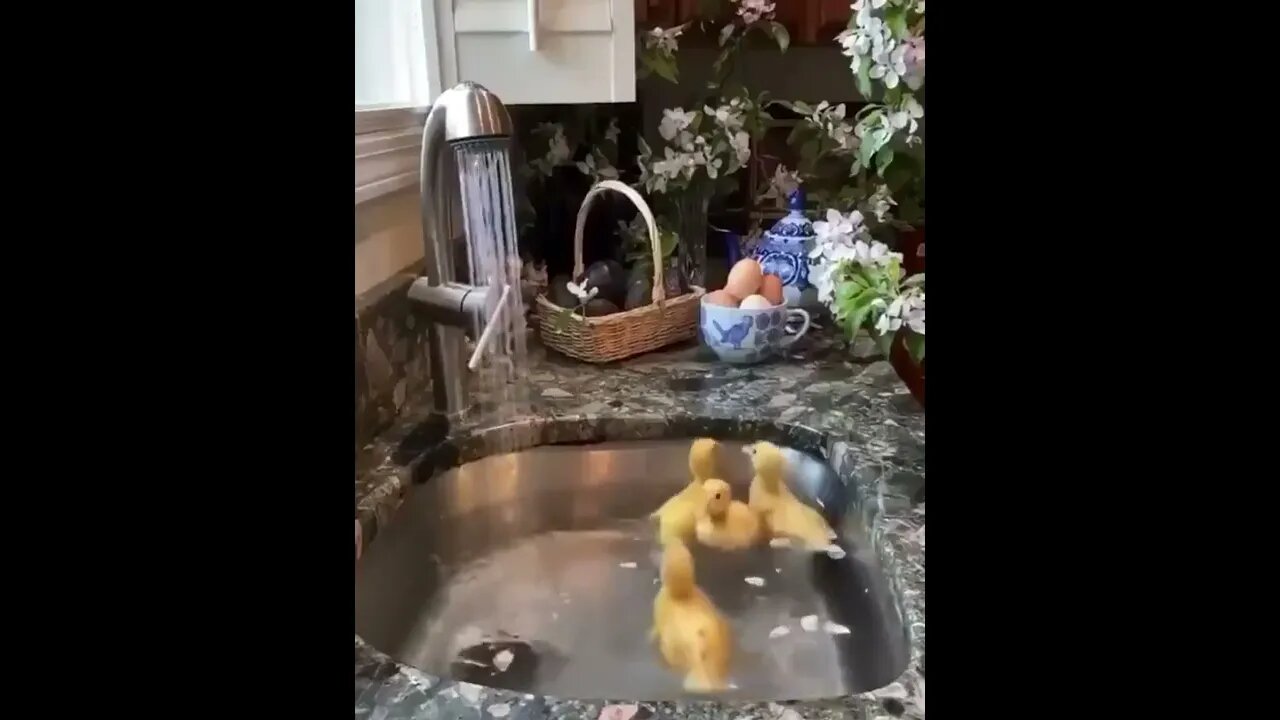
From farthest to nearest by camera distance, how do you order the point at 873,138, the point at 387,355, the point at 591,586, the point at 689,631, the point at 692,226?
the point at 692,226 → the point at 873,138 → the point at 387,355 → the point at 591,586 → the point at 689,631

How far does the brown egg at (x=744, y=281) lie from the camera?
4.78 feet

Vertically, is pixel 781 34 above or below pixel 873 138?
above

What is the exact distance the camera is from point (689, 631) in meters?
0.86

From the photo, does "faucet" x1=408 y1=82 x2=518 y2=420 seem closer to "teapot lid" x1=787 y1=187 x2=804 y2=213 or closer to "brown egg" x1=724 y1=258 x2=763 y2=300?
"brown egg" x1=724 y1=258 x2=763 y2=300

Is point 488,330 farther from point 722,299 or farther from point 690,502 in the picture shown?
point 722,299

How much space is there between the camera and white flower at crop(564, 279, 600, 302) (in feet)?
4.77

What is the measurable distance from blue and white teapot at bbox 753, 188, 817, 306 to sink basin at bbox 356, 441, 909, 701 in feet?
1.51

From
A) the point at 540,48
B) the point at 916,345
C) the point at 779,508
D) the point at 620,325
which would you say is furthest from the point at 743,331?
the point at 540,48

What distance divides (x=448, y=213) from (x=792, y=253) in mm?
694

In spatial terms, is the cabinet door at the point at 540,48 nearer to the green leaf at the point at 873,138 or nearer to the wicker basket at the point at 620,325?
the wicker basket at the point at 620,325

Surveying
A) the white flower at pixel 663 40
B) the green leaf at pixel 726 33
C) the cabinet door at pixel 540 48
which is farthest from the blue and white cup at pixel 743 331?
the green leaf at pixel 726 33

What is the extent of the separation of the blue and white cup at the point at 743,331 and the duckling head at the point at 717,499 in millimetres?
373

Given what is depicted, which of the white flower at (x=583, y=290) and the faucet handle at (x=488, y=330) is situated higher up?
the faucet handle at (x=488, y=330)
